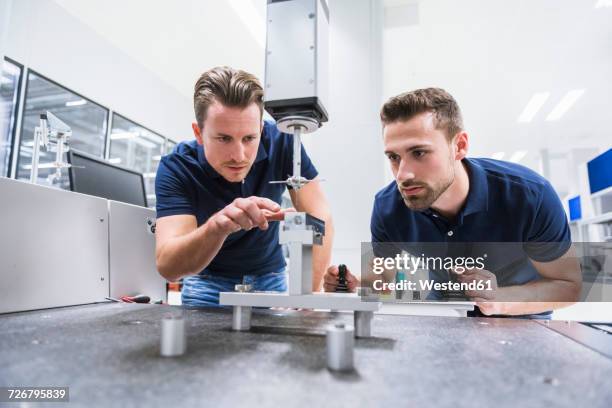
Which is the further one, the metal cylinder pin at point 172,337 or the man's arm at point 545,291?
the man's arm at point 545,291

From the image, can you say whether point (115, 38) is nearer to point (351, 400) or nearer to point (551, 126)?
point (351, 400)

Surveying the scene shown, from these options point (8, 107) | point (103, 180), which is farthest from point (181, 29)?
point (103, 180)

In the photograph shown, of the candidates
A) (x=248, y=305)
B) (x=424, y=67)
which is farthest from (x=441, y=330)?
(x=424, y=67)

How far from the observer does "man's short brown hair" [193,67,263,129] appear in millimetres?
1059

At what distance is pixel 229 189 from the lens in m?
1.23

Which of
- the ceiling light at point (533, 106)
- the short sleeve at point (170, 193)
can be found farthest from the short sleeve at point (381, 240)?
the ceiling light at point (533, 106)

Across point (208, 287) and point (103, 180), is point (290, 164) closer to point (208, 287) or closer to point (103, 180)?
point (208, 287)

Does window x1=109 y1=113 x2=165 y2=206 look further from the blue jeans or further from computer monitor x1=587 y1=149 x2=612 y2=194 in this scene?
computer monitor x1=587 y1=149 x2=612 y2=194

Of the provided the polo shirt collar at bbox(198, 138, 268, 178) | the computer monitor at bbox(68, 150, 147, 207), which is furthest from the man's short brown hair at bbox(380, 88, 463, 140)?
the computer monitor at bbox(68, 150, 147, 207)

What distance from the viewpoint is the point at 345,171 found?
7.63 feet

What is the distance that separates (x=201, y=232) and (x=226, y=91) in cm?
42

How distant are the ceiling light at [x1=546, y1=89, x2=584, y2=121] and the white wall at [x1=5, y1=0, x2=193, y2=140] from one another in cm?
530

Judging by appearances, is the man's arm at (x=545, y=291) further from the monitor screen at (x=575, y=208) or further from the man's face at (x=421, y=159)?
the monitor screen at (x=575, y=208)

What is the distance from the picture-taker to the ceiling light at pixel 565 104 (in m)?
5.04
